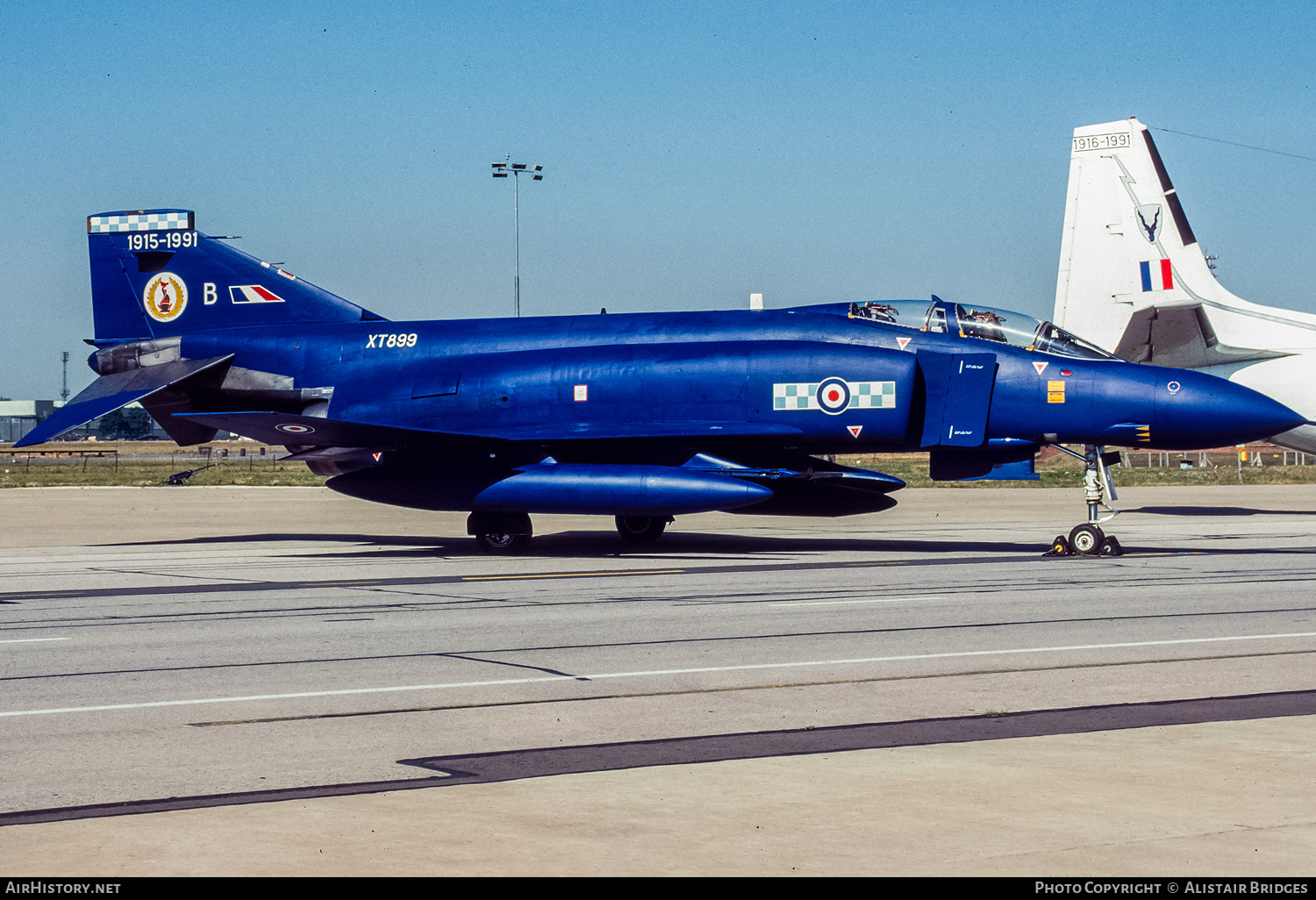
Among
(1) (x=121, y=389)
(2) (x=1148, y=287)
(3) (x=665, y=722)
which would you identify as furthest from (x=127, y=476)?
(3) (x=665, y=722)

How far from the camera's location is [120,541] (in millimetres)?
25688

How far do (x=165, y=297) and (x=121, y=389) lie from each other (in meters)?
2.48

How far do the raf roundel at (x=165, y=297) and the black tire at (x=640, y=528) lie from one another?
9.44 metres

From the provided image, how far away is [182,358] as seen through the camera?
2392 centimetres

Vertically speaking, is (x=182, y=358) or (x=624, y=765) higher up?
→ (x=182, y=358)

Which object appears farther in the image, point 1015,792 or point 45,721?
point 45,721

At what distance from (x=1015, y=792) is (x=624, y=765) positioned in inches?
73.5

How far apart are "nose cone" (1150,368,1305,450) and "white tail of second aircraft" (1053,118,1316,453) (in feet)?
44.1

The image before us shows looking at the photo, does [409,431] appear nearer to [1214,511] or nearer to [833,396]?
[833,396]

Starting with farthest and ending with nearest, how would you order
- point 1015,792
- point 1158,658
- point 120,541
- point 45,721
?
point 120,541
point 1158,658
point 45,721
point 1015,792

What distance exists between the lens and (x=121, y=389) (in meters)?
23.3
